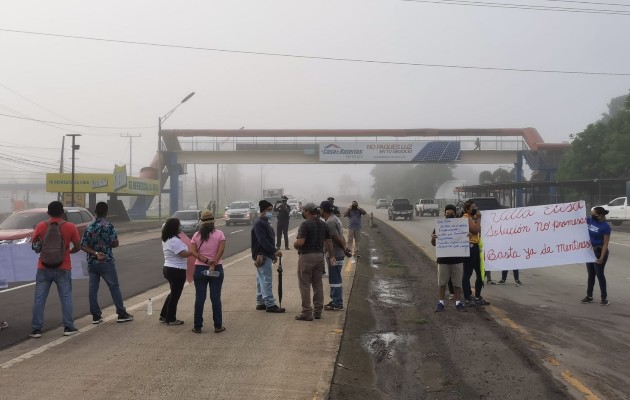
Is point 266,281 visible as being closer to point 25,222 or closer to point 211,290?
point 211,290

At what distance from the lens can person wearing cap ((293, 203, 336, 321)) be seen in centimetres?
921

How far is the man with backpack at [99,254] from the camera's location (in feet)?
29.5

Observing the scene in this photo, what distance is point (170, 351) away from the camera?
24.7ft

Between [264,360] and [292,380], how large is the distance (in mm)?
804

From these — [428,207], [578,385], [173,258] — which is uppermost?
[173,258]

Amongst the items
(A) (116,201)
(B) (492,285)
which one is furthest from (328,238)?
(A) (116,201)

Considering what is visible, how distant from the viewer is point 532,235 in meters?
11.8

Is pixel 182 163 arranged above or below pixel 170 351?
above

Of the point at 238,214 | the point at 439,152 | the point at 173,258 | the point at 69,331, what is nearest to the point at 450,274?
the point at 173,258

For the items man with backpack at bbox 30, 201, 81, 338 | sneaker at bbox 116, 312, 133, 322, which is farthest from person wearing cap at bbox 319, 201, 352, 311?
man with backpack at bbox 30, 201, 81, 338

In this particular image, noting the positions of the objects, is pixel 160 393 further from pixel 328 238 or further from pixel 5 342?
pixel 328 238

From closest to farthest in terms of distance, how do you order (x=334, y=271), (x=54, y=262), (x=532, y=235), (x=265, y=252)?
1. (x=54, y=262)
2. (x=265, y=252)
3. (x=334, y=271)
4. (x=532, y=235)

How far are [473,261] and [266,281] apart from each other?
3827 mm

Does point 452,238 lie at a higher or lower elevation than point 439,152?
lower
